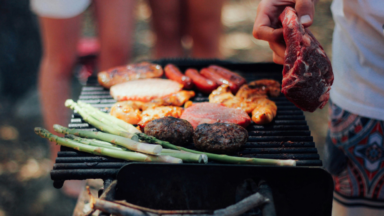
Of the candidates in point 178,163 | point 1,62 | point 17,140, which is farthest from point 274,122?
point 1,62

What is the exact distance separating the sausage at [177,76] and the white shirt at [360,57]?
1.56 metres

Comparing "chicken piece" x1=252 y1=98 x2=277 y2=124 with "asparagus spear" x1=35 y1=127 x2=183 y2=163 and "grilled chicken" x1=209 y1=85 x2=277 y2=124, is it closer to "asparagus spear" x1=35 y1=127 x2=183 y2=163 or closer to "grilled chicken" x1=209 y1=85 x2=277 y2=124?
"grilled chicken" x1=209 y1=85 x2=277 y2=124

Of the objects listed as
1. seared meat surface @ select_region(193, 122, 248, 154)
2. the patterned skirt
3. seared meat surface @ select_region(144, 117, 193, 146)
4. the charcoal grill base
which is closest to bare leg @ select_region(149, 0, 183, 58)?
the patterned skirt

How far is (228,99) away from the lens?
308 centimetres

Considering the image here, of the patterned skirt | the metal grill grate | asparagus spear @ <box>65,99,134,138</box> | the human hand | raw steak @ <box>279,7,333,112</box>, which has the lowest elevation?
the patterned skirt

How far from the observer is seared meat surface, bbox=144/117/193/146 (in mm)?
2416

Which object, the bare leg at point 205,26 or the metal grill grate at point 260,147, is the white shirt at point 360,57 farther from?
the bare leg at point 205,26

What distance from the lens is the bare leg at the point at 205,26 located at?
5422 mm

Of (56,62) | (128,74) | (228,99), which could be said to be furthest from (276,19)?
(56,62)

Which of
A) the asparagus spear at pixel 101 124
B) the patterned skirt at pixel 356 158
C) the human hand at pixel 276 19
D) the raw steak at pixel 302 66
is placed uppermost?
the human hand at pixel 276 19

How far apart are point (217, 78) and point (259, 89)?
0.49 metres

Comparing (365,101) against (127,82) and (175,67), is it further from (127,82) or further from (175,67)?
(127,82)

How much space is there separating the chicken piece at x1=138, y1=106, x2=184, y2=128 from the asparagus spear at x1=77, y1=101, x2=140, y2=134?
14 cm

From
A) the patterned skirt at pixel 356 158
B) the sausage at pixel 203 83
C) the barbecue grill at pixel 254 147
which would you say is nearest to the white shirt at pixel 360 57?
the patterned skirt at pixel 356 158
